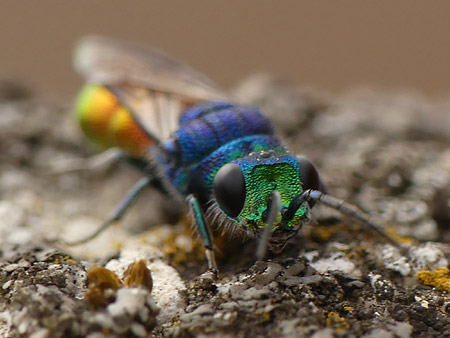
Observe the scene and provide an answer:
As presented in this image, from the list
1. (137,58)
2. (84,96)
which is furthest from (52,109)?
(137,58)

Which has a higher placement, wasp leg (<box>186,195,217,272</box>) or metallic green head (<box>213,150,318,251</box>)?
metallic green head (<box>213,150,318,251</box>)

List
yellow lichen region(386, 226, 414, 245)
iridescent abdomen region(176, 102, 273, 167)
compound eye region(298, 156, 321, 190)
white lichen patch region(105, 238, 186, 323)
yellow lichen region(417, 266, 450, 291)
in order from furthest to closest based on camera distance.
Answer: iridescent abdomen region(176, 102, 273, 167) → yellow lichen region(386, 226, 414, 245) → compound eye region(298, 156, 321, 190) → yellow lichen region(417, 266, 450, 291) → white lichen patch region(105, 238, 186, 323)

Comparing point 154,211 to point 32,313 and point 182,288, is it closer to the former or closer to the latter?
point 182,288

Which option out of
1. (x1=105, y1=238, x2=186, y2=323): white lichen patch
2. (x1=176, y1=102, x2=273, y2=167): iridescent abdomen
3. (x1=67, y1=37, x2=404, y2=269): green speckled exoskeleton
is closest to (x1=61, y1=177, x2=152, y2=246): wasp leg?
(x1=67, y1=37, x2=404, y2=269): green speckled exoskeleton

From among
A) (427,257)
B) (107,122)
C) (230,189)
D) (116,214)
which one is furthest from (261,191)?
(107,122)

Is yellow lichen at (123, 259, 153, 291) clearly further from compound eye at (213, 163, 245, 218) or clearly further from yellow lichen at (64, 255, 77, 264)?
compound eye at (213, 163, 245, 218)

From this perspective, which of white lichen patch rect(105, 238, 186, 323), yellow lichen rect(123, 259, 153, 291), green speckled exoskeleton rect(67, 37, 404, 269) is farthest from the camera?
green speckled exoskeleton rect(67, 37, 404, 269)
